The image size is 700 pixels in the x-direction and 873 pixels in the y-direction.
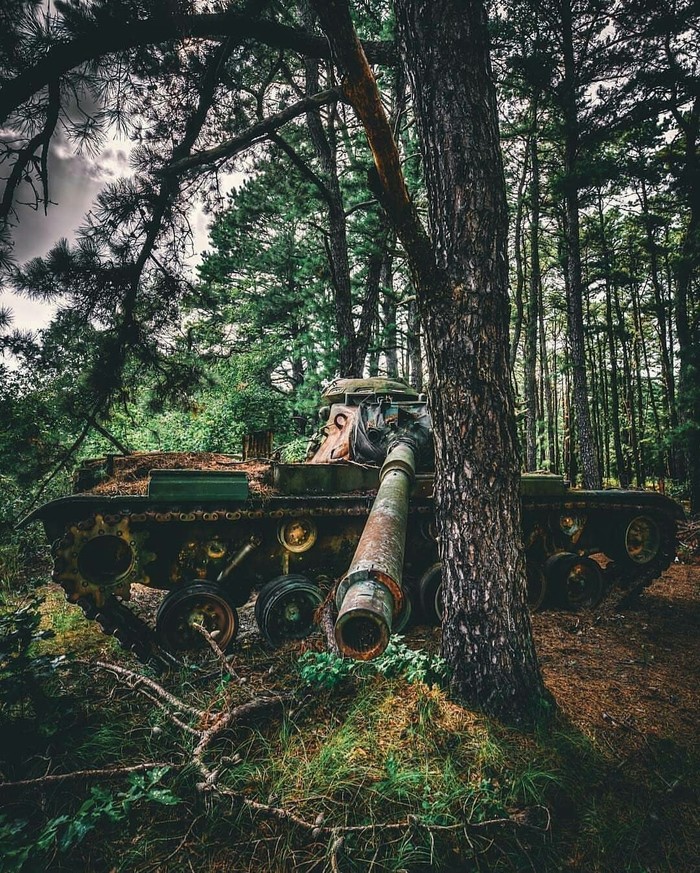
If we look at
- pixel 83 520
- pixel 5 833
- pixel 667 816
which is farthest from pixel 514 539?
pixel 83 520

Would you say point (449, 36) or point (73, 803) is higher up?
point (449, 36)

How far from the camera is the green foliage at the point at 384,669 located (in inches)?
126

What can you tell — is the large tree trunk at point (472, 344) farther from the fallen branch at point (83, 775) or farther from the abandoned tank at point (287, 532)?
the fallen branch at point (83, 775)

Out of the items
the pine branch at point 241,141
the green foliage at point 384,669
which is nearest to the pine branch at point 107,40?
the pine branch at point 241,141

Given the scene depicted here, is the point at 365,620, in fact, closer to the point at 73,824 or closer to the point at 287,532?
the point at 73,824

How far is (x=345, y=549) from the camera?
5.70 metres

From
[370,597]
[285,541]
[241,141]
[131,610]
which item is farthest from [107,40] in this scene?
[131,610]

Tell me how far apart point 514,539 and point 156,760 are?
2525 mm

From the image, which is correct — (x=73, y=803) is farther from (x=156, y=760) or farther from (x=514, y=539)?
(x=514, y=539)

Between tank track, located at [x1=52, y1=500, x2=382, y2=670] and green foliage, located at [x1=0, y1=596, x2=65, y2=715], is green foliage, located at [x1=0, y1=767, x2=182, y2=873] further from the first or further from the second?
tank track, located at [x1=52, y1=500, x2=382, y2=670]

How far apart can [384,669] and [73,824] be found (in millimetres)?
1977

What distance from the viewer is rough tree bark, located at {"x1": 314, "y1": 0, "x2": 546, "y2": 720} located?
288 cm

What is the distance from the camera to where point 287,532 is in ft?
17.4

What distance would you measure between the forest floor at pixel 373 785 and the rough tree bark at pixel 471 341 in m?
0.41
